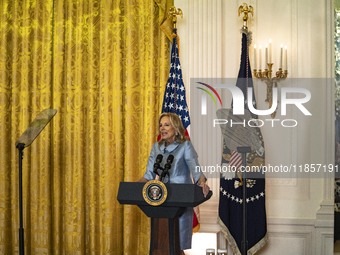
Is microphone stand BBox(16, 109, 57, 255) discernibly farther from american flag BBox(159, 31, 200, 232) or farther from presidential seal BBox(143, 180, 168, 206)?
presidential seal BBox(143, 180, 168, 206)

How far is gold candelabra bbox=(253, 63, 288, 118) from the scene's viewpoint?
613 centimetres

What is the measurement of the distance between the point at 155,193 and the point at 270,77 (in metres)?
2.16

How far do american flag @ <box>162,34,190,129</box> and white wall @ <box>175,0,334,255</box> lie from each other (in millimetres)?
151

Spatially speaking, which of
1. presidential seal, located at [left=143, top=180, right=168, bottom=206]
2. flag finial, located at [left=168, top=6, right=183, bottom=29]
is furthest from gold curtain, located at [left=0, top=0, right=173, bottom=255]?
presidential seal, located at [left=143, top=180, right=168, bottom=206]

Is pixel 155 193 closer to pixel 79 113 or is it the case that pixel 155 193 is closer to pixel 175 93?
pixel 175 93

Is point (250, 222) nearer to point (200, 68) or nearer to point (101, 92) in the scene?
point (200, 68)

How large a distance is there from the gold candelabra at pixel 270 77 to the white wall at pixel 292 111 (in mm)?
102

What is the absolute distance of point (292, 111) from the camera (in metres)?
6.25

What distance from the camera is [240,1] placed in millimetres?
6414

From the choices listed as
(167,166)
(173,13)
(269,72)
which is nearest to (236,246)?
(167,166)

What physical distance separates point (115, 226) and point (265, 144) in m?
2.05

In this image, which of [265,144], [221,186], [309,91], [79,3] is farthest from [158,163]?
[79,3]

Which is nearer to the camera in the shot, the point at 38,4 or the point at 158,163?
the point at 158,163

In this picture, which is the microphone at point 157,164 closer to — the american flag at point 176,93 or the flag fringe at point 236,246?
the american flag at point 176,93
